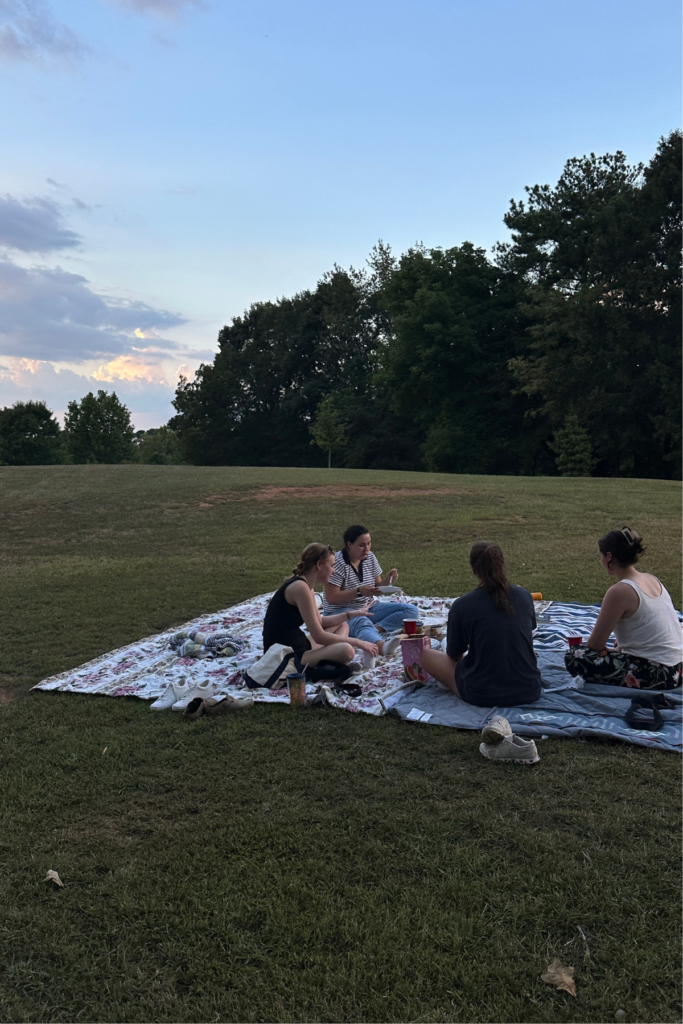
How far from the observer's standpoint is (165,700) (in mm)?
6156

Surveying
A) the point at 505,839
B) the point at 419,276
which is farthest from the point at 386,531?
the point at 419,276

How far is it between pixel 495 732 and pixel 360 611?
3.20 meters

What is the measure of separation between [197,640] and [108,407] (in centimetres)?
6922

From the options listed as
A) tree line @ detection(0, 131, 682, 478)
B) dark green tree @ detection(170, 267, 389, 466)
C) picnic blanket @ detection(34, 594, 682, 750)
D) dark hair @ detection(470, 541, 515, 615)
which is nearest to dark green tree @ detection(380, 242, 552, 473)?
tree line @ detection(0, 131, 682, 478)

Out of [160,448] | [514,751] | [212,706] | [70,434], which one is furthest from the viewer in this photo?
[160,448]

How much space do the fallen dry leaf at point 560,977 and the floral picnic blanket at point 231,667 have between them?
9.43 ft

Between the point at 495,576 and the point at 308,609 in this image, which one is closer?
the point at 495,576

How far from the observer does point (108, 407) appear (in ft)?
237

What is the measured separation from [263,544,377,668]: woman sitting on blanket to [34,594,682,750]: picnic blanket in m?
0.31

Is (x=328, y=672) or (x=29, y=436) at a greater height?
(x=29, y=436)

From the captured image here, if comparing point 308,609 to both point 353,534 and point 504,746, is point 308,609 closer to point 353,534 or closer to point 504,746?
point 353,534

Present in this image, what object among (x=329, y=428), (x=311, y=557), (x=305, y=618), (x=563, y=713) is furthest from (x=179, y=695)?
(x=329, y=428)

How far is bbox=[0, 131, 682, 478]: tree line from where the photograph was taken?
38.7 meters

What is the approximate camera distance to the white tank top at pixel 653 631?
555 centimetres
